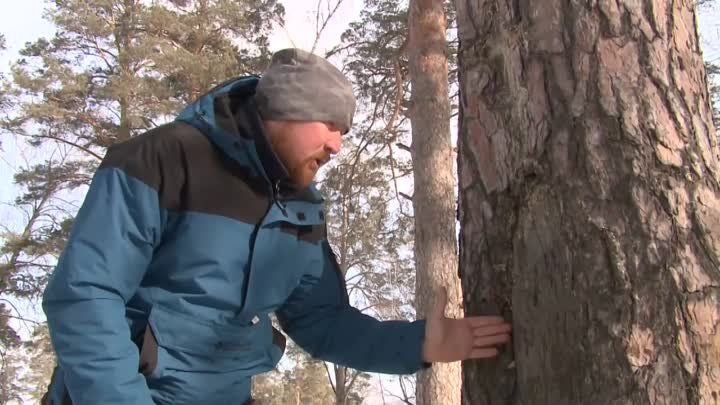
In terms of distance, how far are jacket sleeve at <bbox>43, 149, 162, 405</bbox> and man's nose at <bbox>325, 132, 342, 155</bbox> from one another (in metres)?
0.46

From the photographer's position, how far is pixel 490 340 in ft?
5.27

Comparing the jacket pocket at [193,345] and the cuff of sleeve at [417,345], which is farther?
the cuff of sleeve at [417,345]

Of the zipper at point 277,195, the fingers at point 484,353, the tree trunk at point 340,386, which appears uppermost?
the tree trunk at point 340,386

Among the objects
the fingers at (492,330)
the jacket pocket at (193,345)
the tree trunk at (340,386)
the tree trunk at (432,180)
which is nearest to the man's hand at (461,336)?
the fingers at (492,330)

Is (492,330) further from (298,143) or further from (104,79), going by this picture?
(104,79)

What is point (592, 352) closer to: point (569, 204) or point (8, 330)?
point (569, 204)

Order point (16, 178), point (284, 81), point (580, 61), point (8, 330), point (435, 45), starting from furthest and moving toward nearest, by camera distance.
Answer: point (8, 330)
point (16, 178)
point (435, 45)
point (284, 81)
point (580, 61)

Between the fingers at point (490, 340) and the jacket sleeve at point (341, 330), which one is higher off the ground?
the jacket sleeve at point (341, 330)

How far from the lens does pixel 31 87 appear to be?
42.7 ft

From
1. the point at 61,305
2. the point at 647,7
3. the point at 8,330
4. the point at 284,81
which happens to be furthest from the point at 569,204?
the point at 8,330

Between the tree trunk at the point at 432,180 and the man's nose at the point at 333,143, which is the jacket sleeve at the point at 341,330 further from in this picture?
the tree trunk at the point at 432,180

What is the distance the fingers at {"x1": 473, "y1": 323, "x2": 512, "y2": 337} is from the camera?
1.58m

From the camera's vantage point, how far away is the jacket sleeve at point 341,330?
191 cm

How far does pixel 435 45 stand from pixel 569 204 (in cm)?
682
